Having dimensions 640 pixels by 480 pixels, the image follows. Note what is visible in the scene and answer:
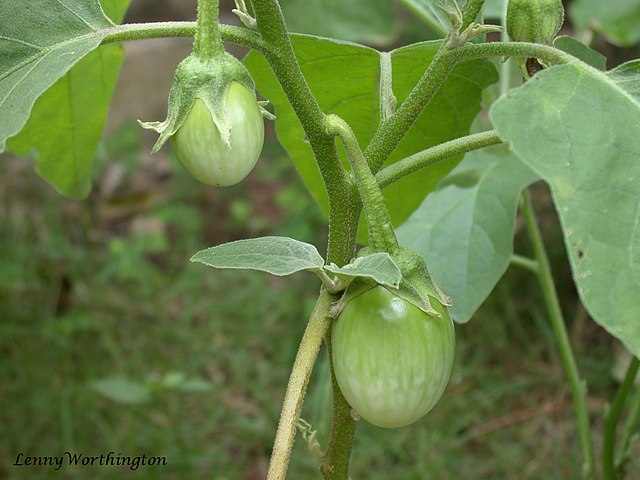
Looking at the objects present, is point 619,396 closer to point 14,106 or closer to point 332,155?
point 332,155

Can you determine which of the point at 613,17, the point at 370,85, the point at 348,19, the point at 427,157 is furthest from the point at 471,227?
the point at 613,17

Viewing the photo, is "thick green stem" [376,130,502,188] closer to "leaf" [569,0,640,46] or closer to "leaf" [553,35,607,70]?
"leaf" [553,35,607,70]

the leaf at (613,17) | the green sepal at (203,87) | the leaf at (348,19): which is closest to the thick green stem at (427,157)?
the green sepal at (203,87)

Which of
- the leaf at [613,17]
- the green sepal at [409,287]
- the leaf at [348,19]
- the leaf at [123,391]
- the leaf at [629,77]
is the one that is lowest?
the leaf at [123,391]

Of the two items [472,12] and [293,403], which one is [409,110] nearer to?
[472,12]

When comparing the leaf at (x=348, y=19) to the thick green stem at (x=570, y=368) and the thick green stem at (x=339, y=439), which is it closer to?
the thick green stem at (x=570, y=368)

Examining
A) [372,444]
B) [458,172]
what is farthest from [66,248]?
[458,172]

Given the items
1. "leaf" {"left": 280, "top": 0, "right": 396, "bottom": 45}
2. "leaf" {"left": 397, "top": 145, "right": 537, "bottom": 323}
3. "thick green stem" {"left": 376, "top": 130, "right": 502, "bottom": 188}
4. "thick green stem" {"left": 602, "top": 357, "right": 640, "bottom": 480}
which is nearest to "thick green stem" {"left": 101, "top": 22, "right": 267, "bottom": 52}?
"thick green stem" {"left": 376, "top": 130, "right": 502, "bottom": 188}
